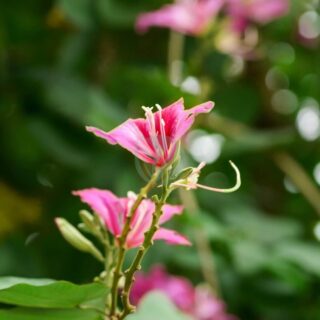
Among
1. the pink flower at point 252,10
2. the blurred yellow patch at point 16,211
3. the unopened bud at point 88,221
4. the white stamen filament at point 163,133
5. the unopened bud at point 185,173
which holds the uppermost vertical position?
the pink flower at point 252,10

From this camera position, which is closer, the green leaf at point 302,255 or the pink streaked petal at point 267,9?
the green leaf at point 302,255

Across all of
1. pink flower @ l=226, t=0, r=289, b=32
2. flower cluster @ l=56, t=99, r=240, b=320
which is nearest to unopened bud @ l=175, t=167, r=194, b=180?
flower cluster @ l=56, t=99, r=240, b=320

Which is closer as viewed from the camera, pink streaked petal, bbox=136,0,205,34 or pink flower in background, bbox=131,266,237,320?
pink flower in background, bbox=131,266,237,320

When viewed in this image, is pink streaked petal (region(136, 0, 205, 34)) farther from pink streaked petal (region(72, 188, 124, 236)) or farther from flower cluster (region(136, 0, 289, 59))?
pink streaked petal (region(72, 188, 124, 236))

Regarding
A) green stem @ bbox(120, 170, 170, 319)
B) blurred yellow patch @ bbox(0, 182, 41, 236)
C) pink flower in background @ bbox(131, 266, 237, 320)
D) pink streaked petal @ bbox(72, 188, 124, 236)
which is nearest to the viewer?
green stem @ bbox(120, 170, 170, 319)

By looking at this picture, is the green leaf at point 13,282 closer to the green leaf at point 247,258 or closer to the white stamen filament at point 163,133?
the white stamen filament at point 163,133

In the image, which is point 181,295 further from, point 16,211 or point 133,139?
point 133,139

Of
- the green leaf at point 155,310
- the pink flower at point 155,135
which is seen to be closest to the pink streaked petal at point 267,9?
the green leaf at point 155,310
